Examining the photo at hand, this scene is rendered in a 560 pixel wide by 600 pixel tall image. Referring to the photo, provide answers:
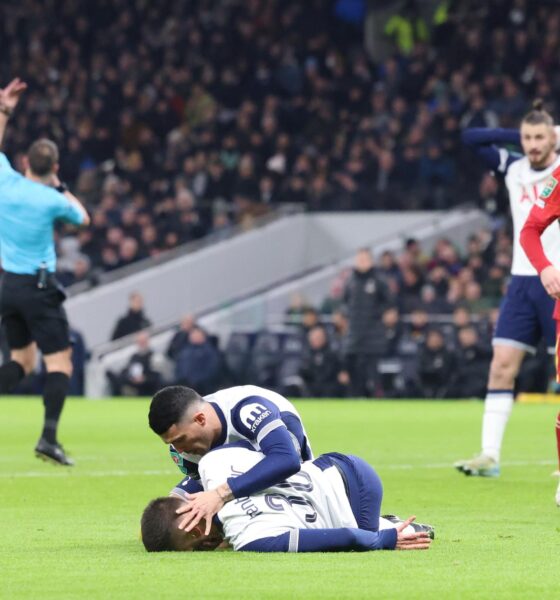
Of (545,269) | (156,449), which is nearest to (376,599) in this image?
(545,269)

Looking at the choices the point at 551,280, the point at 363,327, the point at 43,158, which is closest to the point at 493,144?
the point at 551,280

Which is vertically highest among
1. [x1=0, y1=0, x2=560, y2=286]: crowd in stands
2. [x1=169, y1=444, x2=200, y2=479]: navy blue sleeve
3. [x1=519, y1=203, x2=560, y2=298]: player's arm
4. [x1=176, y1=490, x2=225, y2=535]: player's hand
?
[x1=0, y1=0, x2=560, y2=286]: crowd in stands

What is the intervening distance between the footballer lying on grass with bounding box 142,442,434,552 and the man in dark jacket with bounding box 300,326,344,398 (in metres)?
17.1

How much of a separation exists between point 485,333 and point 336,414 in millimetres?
5377

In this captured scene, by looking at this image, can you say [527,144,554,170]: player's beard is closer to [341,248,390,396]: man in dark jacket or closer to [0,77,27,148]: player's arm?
[0,77,27,148]: player's arm

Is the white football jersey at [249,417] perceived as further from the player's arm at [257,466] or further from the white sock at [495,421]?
the white sock at [495,421]

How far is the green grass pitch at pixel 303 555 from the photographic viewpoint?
5.88m

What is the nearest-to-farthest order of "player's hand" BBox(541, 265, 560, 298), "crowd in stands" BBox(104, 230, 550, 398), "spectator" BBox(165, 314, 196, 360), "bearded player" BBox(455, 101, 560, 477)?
"player's hand" BBox(541, 265, 560, 298) → "bearded player" BBox(455, 101, 560, 477) → "crowd in stands" BBox(104, 230, 550, 398) → "spectator" BBox(165, 314, 196, 360)

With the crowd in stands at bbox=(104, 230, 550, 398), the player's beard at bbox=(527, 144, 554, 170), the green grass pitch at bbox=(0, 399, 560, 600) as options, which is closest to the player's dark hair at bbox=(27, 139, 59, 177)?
the green grass pitch at bbox=(0, 399, 560, 600)

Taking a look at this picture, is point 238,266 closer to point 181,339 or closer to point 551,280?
point 181,339

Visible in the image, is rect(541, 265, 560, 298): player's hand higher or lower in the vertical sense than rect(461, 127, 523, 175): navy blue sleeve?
lower

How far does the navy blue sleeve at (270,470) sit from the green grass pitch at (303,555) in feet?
0.92

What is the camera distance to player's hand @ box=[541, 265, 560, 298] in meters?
8.88

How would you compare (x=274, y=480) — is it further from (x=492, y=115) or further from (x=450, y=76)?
(x=450, y=76)
